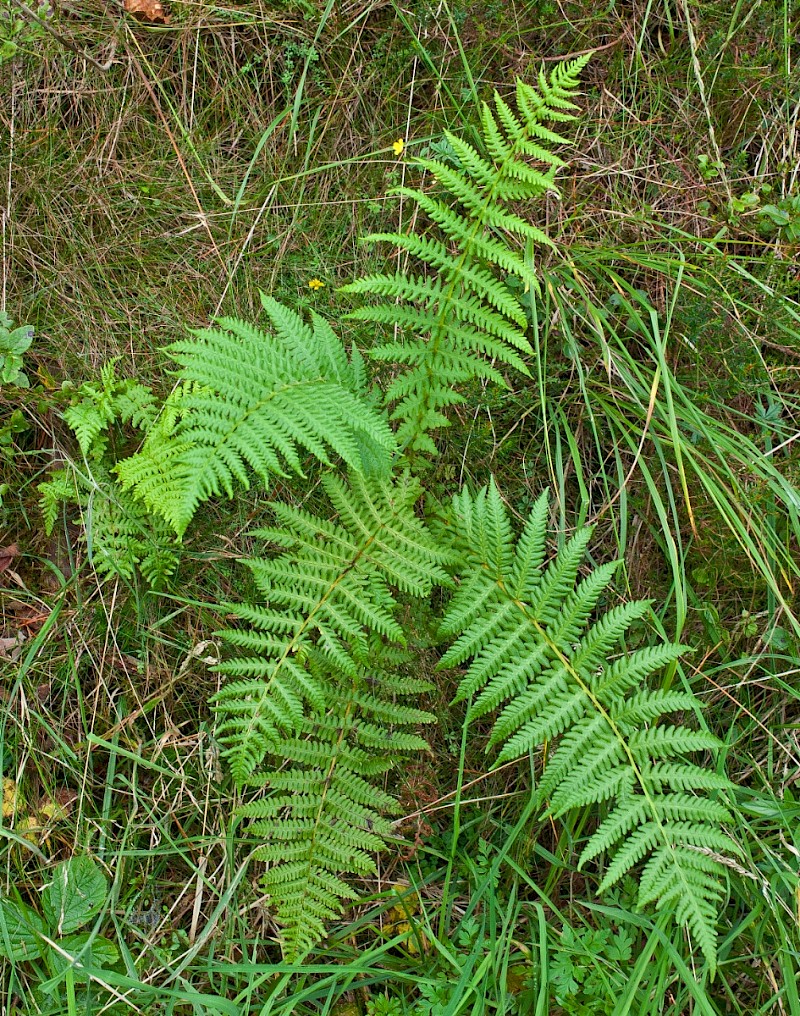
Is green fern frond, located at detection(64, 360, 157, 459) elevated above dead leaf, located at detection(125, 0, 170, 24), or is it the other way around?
dead leaf, located at detection(125, 0, 170, 24)

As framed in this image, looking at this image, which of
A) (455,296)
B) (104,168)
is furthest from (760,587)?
(104,168)

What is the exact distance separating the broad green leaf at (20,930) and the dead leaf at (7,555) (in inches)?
53.3

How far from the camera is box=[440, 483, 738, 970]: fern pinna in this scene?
2.73 m

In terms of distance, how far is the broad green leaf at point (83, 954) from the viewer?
312 cm

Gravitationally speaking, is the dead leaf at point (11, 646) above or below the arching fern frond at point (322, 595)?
below

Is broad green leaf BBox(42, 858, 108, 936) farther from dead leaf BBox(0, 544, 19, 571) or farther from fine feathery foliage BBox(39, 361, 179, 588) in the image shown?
dead leaf BBox(0, 544, 19, 571)

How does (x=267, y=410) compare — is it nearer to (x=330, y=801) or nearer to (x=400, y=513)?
(x=400, y=513)

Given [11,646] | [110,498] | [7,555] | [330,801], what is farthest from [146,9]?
[330,801]

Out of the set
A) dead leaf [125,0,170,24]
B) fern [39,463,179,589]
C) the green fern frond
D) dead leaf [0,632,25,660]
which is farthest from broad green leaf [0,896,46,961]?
dead leaf [125,0,170,24]

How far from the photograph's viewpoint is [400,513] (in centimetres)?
313

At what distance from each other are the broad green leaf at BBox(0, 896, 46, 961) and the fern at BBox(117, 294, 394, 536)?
5.57ft

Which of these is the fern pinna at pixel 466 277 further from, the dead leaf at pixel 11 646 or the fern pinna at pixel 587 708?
the dead leaf at pixel 11 646

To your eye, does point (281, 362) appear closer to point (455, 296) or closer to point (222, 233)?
point (455, 296)

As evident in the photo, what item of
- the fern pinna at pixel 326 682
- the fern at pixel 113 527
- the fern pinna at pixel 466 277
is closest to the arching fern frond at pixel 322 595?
the fern pinna at pixel 326 682
